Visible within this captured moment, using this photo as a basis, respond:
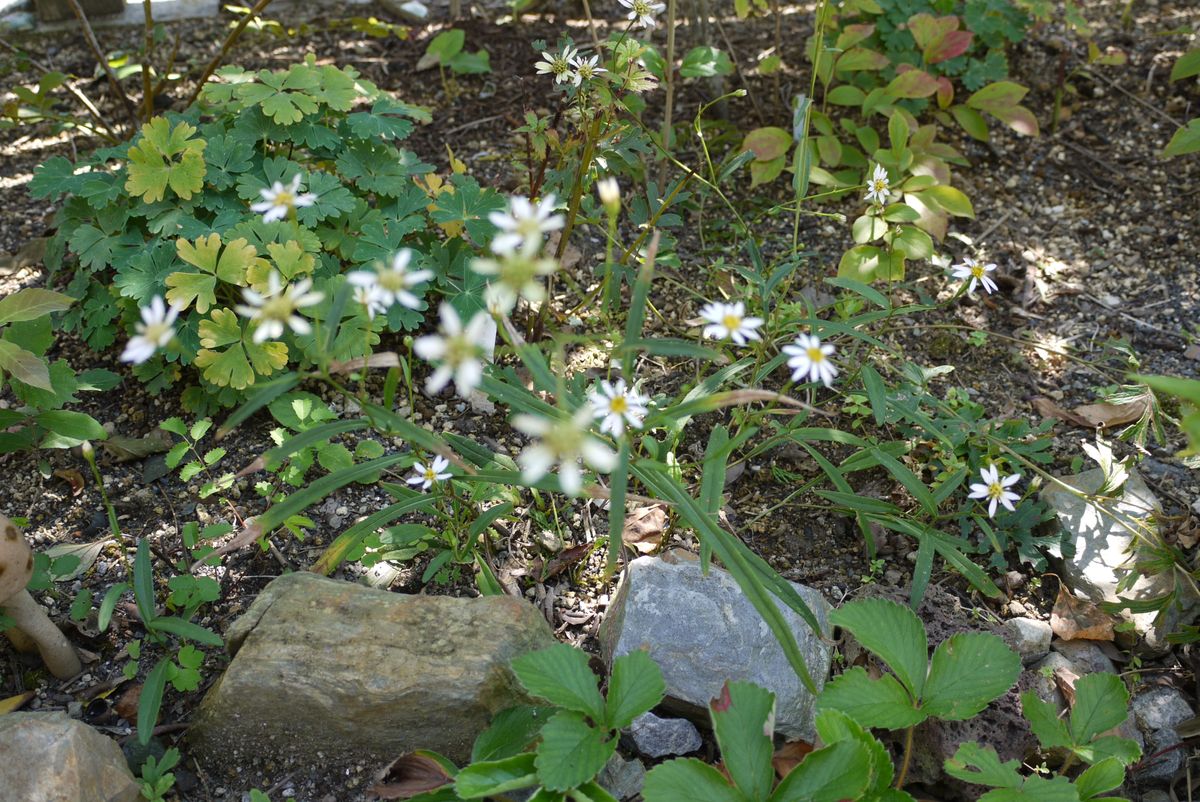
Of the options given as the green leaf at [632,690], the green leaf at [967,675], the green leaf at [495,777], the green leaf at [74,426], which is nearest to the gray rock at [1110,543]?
the green leaf at [967,675]

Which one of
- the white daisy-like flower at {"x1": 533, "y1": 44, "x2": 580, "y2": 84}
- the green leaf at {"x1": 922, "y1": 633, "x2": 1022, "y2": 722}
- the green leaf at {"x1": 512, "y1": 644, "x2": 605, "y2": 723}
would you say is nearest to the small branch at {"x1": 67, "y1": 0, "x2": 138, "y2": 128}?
the white daisy-like flower at {"x1": 533, "y1": 44, "x2": 580, "y2": 84}

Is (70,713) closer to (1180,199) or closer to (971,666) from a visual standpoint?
(971,666)

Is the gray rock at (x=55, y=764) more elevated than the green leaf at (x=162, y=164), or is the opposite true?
the green leaf at (x=162, y=164)

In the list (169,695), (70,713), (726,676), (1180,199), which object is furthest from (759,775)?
(1180,199)

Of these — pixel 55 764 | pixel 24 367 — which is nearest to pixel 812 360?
pixel 55 764

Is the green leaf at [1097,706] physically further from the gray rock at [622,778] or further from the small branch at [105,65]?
the small branch at [105,65]

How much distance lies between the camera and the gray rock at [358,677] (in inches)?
68.1

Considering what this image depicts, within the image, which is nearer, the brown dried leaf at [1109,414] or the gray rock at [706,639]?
the gray rock at [706,639]

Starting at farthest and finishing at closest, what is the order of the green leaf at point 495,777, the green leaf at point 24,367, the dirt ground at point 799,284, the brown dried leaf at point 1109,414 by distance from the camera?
the brown dried leaf at point 1109,414
the dirt ground at point 799,284
the green leaf at point 24,367
the green leaf at point 495,777

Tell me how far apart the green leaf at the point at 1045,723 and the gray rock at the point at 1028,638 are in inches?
11.8

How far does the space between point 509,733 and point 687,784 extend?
0.36m

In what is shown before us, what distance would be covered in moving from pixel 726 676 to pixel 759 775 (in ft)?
1.07

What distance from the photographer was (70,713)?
185 cm

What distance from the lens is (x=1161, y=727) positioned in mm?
1923
